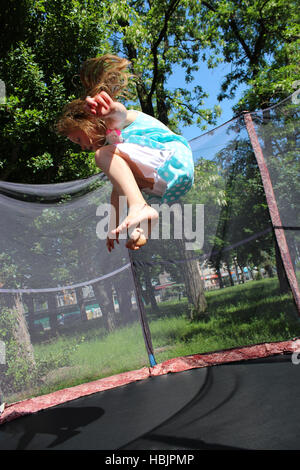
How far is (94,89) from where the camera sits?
826 millimetres

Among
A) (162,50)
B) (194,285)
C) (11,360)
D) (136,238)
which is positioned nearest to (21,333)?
(11,360)

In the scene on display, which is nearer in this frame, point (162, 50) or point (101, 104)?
point (101, 104)

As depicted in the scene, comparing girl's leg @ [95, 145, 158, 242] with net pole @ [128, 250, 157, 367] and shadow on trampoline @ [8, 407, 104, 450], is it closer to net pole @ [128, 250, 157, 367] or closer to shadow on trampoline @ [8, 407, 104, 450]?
shadow on trampoline @ [8, 407, 104, 450]

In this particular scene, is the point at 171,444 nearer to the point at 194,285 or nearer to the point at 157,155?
the point at 157,155

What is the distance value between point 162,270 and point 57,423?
149 centimetres

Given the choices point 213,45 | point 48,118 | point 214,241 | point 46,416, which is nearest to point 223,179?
point 214,241

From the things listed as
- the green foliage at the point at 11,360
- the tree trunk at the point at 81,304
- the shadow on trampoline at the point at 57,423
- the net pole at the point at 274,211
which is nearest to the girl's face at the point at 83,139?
the shadow on trampoline at the point at 57,423

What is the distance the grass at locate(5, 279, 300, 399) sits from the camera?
7.84ft

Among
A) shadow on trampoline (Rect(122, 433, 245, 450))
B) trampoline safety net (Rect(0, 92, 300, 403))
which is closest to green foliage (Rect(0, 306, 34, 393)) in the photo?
trampoline safety net (Rect(0, 92, 300, 403))

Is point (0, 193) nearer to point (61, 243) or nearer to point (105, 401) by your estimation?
point (61, 243)

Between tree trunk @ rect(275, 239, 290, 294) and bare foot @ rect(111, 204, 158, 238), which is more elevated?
bare foot @ rect(111, 204, 158, 238)

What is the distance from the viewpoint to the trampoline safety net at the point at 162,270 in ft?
7.61

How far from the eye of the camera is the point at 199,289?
9.23ft

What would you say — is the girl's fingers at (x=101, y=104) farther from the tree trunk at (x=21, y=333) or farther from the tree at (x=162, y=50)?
the tree at (x=162, y=50)
